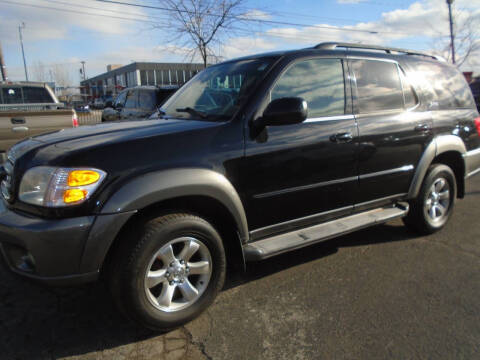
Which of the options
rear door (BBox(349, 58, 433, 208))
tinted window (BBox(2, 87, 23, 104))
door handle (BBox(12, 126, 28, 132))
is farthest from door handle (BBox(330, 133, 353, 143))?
tinted window (BBox(2, 87, 23, 104))

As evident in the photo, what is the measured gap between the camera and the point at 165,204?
2.53 m

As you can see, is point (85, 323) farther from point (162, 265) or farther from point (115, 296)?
point (162, 265)

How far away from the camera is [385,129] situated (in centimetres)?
354

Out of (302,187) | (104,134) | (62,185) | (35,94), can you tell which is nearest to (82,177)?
(62,185)

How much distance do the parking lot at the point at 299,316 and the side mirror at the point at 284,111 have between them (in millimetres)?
1361

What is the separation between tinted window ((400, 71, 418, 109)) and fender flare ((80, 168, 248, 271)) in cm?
229

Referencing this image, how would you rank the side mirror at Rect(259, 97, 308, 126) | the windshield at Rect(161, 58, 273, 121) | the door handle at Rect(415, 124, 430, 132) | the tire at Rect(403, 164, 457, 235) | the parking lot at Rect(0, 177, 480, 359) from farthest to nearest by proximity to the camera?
the tire at Rect(403, 164, 457, 235)
the door handle at Rect(415, 124, 430, 132)
the windshield at Rect(161, 58, 273, 121)
the side mirror at Rect(259, 97, 308, 126)
the parking lot at Rect(0, 177, 480, 359)

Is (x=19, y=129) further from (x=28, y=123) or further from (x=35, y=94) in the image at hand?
(x=35, y=94)

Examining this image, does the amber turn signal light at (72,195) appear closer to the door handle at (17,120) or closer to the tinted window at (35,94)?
the door handle at (17,120)

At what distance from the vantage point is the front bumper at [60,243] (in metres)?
2.11

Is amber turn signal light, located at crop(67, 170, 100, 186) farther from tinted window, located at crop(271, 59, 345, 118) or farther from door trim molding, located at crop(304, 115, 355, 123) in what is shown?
door trim molding, located at crop(304, 115, 355, 123)

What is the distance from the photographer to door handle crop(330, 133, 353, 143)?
3170 millimetres

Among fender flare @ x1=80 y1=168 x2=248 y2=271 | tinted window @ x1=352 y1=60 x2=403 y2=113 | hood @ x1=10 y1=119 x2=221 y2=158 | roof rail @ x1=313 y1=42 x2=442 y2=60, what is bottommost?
fender flare @ x1=80 y1=168 x2=248 y2=271

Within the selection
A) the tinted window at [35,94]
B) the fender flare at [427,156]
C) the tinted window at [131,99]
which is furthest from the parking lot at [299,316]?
the tinted window at [131,99]
